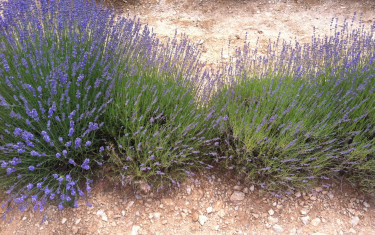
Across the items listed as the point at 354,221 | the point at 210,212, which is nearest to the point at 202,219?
the point at 210,212

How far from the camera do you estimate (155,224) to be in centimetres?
226

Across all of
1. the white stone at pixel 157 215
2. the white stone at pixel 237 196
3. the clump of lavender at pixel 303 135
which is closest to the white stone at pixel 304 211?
the clump of lavender at pixel 303 135

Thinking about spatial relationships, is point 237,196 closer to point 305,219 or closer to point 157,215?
point 305,219

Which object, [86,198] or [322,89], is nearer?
[86,198]

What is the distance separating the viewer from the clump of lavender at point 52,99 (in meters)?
2.02

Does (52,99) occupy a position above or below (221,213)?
above

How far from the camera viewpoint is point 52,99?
7.09ft

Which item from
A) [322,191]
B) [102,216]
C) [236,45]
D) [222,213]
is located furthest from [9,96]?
[236,45]

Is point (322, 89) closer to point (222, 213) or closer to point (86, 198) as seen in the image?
point (222, 213)

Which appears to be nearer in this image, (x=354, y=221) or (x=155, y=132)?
(x=155, y=132)

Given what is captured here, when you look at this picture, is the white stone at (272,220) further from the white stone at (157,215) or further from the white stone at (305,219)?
the white stone at (157,215)

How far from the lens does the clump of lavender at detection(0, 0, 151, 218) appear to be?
2.02 metres

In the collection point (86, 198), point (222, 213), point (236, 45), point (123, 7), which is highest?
point (123, 7)

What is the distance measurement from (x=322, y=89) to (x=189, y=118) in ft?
4.83
